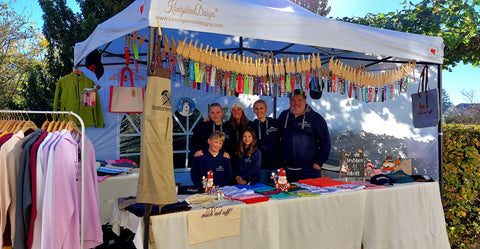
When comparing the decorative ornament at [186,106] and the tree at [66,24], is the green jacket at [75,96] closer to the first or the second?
the decorative ornament at [186,106]

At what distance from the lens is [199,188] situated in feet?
10.3

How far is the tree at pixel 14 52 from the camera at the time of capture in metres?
10.1

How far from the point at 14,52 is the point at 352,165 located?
35.3 feet

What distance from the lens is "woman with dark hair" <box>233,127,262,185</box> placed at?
3984mm

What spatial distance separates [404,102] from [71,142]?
5.77 meters

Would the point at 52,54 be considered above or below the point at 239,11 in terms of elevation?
above

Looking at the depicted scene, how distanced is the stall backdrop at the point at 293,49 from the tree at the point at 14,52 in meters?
6.21

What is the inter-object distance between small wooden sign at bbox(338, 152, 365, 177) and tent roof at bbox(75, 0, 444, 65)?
1.16 metres

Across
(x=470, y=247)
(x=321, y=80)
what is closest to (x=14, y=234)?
(x=321, y=80)

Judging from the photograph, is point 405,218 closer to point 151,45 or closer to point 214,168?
point 214,168

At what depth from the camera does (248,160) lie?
4012 mm

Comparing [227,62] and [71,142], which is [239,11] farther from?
[71,142]

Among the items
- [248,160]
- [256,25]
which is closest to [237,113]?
[248,160]

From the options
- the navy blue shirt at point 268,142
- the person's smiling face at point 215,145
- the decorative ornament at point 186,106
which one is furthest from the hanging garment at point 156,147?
the decorative ornament at point 186,106
